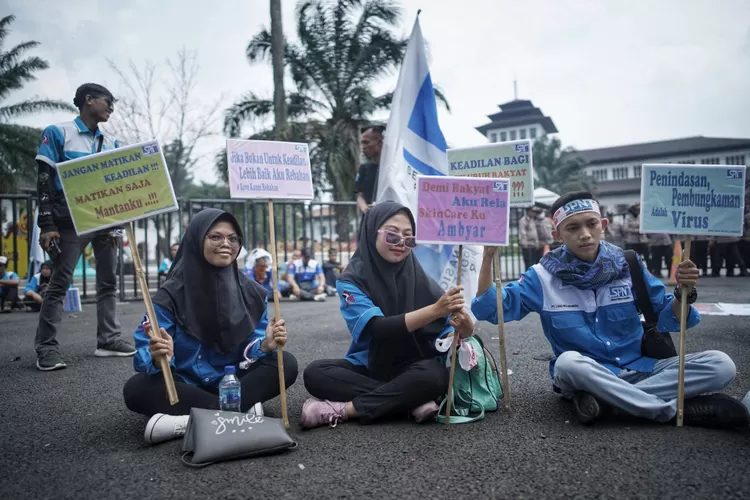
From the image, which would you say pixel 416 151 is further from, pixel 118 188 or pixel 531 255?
pixel 531 255

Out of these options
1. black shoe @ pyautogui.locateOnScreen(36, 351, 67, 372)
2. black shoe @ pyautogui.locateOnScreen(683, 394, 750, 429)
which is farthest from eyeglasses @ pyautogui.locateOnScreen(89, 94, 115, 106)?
black shoe @ pyautogui.locateOnScreen(683, 394, 750, 429)

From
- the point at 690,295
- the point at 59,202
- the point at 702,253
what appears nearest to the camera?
the point at 690,295

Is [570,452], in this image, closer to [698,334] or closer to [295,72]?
[698,334]

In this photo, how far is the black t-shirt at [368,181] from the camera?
5.41 metres

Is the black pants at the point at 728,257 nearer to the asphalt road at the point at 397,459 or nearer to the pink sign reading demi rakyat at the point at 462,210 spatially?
the asphalt road at the point at 397,459

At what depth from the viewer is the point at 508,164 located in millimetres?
3297

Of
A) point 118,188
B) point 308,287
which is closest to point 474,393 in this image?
point 118,188

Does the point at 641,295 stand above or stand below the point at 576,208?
below

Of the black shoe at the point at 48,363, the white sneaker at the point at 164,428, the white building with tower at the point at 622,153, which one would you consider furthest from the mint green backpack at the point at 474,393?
the white building with tower at the point at 622,153

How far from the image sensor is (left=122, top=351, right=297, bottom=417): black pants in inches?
108

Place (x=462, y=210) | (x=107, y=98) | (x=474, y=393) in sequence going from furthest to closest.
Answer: (x=107, y=98), (x=474, y=393), (x=462, y=210)

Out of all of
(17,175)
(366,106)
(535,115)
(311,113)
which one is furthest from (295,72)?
(535,115)

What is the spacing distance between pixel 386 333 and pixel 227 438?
0.91 m

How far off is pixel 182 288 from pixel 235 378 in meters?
0.55
